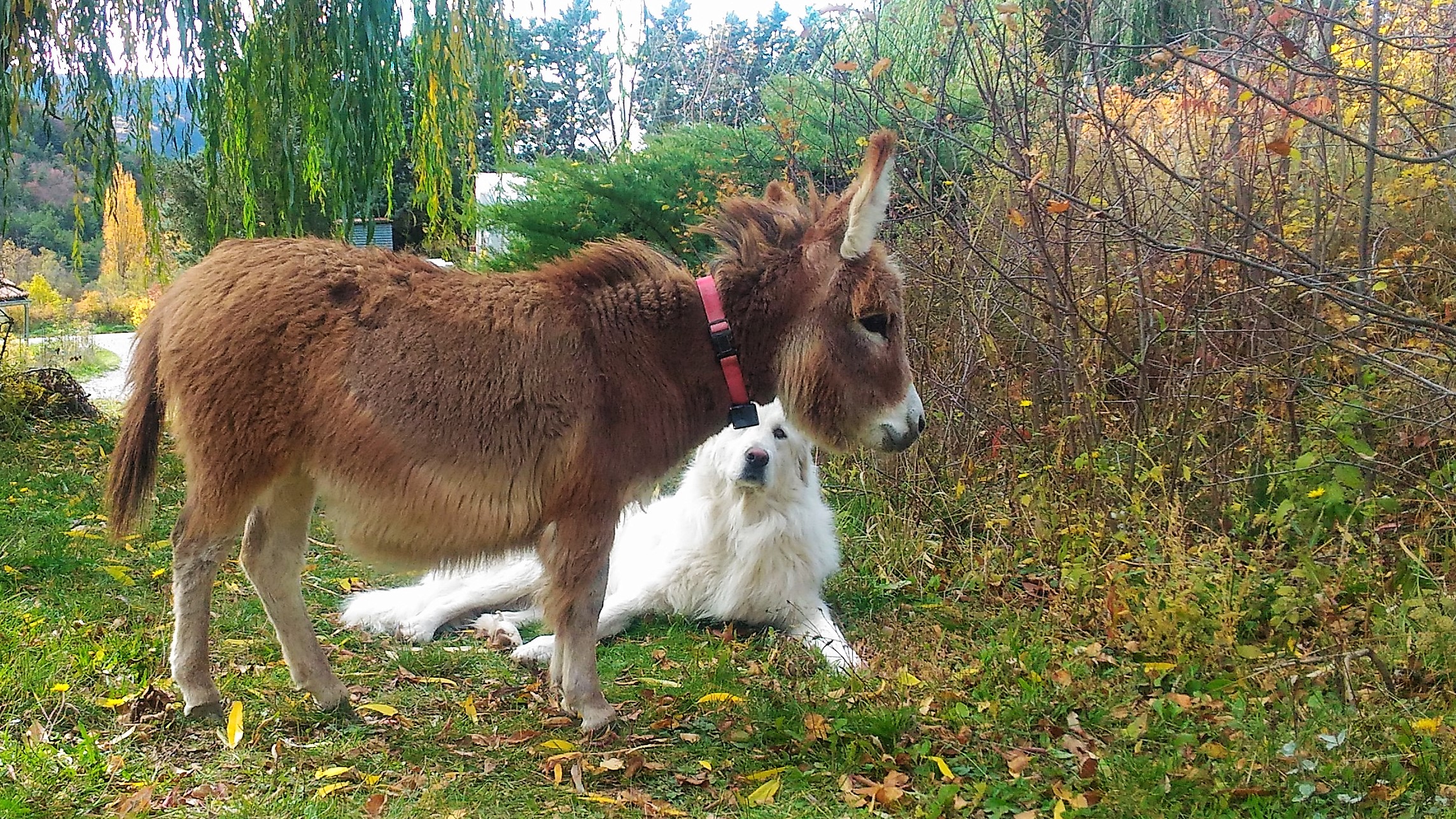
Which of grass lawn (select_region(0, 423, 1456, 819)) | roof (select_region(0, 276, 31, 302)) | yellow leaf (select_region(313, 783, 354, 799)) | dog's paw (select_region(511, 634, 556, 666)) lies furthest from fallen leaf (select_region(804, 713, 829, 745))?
roof (select_region(0, 276, 31, 302))

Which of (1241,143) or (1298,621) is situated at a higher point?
(1241,143)

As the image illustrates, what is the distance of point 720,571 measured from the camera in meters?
4.98

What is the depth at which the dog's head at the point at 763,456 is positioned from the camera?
490 cm

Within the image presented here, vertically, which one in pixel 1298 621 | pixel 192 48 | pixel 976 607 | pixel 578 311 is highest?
pixel 192 48

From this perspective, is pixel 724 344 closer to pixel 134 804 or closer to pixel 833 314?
pixel 833 314

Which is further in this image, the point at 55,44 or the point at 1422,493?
the point at 55,44

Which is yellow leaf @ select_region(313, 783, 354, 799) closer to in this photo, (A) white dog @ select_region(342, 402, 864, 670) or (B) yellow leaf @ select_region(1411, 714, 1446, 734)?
(A) white dog @ select_region(342, 402, 864, 670)

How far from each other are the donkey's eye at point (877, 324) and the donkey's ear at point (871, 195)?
228mm

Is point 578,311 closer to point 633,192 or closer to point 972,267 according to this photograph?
point 972,267

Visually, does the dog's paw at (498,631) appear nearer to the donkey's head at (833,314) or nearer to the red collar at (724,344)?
the red collar at (724,344)

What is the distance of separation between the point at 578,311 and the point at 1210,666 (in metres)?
2.81

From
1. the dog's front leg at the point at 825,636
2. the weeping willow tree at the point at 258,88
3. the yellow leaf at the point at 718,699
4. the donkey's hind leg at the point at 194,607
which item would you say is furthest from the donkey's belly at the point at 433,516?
the weeping willow tree at the point at 258,88

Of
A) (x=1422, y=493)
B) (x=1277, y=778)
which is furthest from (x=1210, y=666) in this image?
(x=1422, y=493)

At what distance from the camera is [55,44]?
20.3ft
